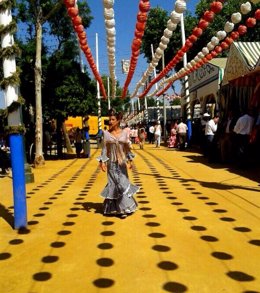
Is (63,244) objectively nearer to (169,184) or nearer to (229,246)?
(229,246)

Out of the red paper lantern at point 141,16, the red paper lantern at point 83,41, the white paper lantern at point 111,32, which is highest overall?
the red paper lantern at point 83,41

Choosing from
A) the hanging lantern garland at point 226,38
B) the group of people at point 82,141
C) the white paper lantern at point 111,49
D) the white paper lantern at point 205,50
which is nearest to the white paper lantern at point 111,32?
the white paper lantern at point 111,49

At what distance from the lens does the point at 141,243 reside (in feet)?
14.0

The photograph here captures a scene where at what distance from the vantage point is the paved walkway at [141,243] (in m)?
3.25

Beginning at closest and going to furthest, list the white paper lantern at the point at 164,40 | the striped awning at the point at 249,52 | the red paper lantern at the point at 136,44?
the red paper lantern at the point at 136,44 < the white paper lantern at the point at 164,40 < the striped awning at the point at 249,52

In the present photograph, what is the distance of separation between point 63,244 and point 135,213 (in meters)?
1.60

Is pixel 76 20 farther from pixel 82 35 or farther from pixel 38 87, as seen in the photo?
pixel 38 87

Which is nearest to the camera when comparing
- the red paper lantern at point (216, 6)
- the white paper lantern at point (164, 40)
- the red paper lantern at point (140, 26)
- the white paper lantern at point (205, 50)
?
the red paper lantern at point (216, 6)

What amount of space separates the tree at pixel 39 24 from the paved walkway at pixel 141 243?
5.02 meters

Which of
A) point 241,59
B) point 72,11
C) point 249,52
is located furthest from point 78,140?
point 72,11

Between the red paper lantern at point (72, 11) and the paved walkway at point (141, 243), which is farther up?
the red paper lantern at point (72, 11)

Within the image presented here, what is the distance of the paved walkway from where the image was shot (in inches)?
A: 128

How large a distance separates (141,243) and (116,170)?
A: 155 centimetres

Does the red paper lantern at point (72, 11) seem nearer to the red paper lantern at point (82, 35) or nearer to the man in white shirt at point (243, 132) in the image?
the red paper lantern at point (82, 35)
